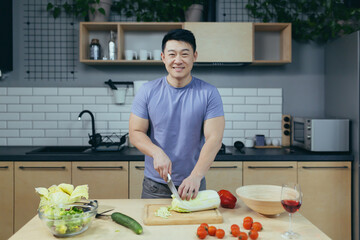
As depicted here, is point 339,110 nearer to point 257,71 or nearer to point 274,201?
A: point 257,71

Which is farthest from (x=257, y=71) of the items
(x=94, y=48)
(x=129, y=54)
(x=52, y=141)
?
(x=52, y=141)

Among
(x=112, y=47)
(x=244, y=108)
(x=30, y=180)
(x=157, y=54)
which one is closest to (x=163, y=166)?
(x=30, y=180)

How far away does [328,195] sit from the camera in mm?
3098

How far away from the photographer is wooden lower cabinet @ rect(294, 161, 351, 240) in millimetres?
3084

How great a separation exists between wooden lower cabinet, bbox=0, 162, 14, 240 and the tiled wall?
72 centimetres

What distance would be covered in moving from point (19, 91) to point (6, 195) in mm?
1220

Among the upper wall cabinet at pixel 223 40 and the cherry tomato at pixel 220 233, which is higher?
the upper wall cabinet at pixel 223 40

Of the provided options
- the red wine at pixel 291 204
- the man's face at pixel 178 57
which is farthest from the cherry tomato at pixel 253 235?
the man's face at pixel 178 57

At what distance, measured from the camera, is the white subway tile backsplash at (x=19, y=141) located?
3.70m

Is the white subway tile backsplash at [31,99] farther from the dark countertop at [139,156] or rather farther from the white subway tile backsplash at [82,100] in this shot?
the dark countertop at [139,156]

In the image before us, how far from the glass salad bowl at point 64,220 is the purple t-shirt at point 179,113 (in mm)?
794

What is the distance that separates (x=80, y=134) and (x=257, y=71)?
2.09m

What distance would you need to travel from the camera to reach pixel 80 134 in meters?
3.73

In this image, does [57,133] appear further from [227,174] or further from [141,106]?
[141,106]
